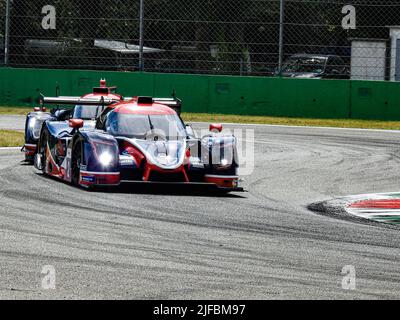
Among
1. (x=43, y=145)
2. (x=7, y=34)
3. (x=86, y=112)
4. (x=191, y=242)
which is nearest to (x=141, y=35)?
(x=7, y=34)

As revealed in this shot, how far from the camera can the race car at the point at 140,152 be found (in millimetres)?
13172

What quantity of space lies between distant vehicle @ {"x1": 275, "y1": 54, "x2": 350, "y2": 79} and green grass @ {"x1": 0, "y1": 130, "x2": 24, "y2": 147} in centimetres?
974

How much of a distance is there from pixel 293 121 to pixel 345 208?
1502cm

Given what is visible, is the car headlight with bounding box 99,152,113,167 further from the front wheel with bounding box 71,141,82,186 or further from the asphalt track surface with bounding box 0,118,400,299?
the front wheel with bounding box 71,141,82,186

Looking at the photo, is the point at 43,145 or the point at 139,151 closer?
the point at 139,151

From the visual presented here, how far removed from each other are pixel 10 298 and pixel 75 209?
14.7 ft

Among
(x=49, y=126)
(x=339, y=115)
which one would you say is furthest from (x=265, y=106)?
(x=49, y=126)

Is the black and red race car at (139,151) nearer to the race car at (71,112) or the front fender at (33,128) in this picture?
the race car at (71,112)

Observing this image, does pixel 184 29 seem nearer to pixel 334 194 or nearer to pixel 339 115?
pixel 339 115

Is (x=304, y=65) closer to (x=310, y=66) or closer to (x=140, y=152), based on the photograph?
(x=310, y=66)

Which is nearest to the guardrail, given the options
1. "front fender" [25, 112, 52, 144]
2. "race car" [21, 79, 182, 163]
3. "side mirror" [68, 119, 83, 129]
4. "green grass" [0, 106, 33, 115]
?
"green grass" [0, 106, 33, 115]

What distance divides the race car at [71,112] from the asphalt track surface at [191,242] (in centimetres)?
82

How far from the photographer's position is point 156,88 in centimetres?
2842

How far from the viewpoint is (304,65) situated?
1177 inches
